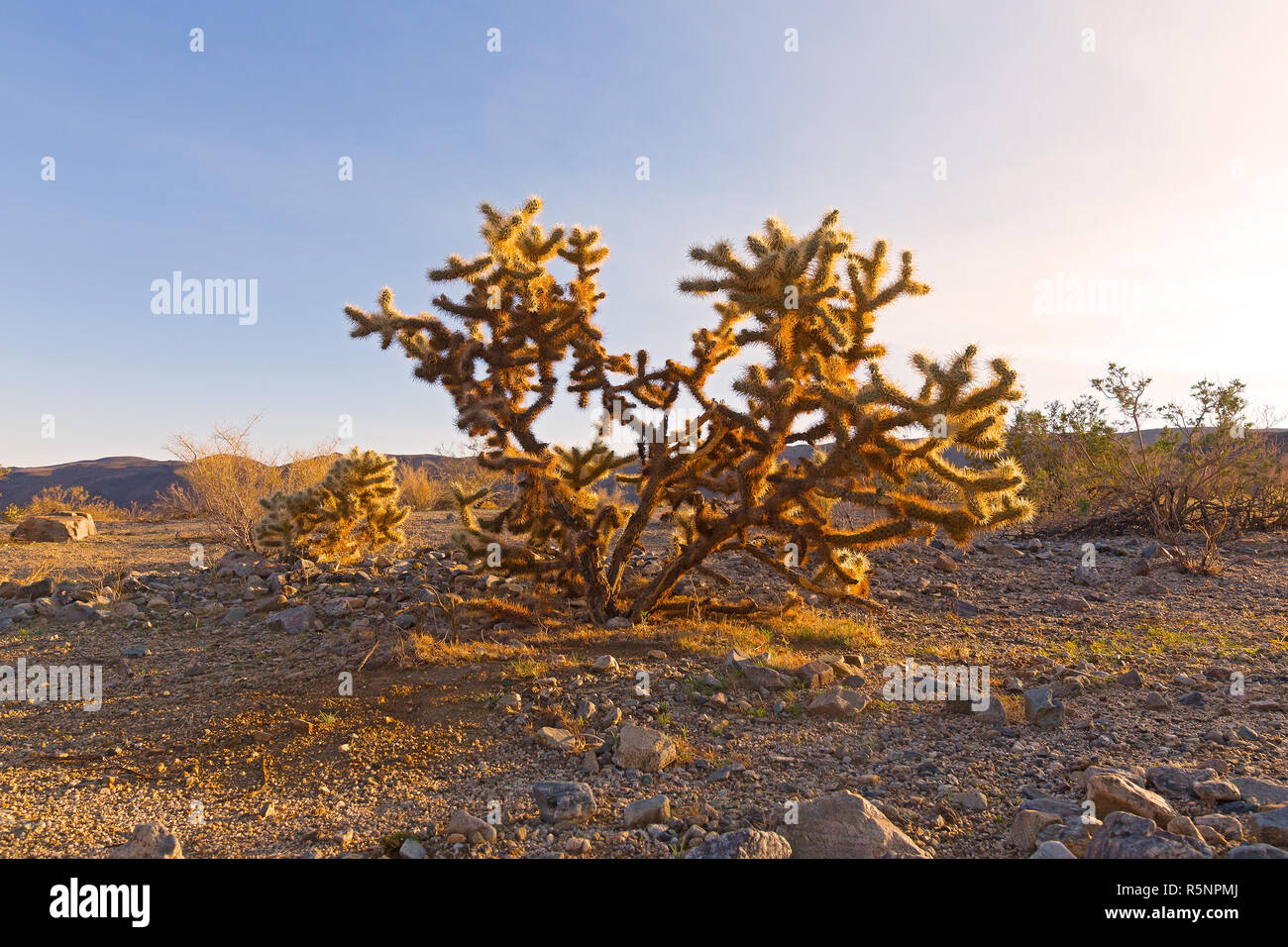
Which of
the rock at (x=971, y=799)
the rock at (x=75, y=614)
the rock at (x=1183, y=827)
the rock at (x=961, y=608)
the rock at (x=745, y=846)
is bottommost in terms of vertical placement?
the rock at (x=961, y=608)

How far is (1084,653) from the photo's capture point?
5312mm

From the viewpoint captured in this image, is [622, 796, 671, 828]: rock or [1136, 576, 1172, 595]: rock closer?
[622, 796, 671, 828]: rock

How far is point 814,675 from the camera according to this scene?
15.0 ft

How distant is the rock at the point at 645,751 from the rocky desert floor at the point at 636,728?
1cm

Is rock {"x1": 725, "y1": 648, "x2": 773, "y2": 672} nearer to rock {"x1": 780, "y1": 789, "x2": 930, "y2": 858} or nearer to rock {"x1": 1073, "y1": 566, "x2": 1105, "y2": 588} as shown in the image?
rock {"x1": 780, "y1": 789, "x2": 930, "y2": 858}

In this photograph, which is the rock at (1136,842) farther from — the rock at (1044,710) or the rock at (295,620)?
the rock at (295,620)

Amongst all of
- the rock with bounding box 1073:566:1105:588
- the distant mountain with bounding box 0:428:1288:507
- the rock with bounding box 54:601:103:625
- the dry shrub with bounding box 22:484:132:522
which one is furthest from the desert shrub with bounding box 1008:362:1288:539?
the distant mountain with bounding box 0:428:1288:507

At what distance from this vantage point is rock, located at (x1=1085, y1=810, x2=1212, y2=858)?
2.32 metres

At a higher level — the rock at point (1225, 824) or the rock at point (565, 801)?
the rock at point (1225, 824)

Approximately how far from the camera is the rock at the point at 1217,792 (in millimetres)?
2822

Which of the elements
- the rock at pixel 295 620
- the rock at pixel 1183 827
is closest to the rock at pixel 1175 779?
the rock at pixel 1183 827

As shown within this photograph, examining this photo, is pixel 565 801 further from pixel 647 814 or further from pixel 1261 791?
pixel 1261 791

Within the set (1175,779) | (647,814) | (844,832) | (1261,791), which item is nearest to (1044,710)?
(1175,779)

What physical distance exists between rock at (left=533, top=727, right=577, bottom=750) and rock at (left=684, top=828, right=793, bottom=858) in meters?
1.18
